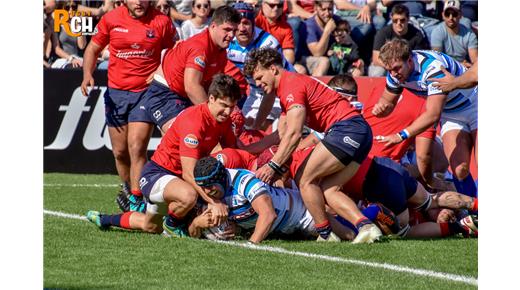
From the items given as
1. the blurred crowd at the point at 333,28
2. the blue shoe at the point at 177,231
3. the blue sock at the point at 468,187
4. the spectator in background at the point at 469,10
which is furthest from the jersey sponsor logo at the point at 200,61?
the spectator in background at the point at 469,10

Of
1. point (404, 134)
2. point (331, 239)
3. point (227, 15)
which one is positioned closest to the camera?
point (331, 239)

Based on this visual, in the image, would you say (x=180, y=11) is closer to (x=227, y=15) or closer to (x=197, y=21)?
(x=197, y=21)

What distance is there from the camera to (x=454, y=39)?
15.4 meters

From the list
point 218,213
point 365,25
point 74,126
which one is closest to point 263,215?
point 218,213

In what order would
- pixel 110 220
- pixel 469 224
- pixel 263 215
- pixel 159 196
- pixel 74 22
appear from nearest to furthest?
pixel 263 215 → pixel 159 196 → pixel 469 224 → pixel 110 220 → pixel 74 22

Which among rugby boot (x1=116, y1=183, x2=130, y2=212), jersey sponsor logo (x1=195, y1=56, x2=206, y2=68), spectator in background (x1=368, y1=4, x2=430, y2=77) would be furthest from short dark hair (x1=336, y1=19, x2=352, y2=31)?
rugby boot (x1=116, y1=183, x2=130, y2=212)

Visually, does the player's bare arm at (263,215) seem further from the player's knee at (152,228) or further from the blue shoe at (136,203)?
the blue shoe at (136,203)

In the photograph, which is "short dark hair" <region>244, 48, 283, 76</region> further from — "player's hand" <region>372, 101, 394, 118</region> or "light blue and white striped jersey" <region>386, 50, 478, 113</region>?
"player's hand" <region>372, 101, 394, 118</region>

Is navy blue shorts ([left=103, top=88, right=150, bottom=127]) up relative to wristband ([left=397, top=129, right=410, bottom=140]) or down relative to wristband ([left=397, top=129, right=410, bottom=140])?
down

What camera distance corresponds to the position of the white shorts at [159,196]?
941 centimetres

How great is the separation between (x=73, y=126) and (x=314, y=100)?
Result: 7.32 meters

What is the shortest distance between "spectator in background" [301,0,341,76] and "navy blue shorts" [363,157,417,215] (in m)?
5.96

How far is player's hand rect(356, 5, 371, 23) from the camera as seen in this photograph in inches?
637
